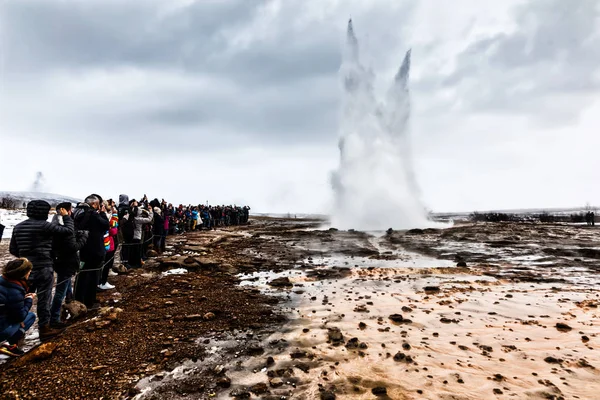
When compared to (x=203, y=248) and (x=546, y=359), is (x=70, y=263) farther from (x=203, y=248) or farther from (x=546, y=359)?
(x=203, y=248)

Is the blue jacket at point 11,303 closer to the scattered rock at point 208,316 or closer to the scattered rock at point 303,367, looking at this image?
the scattered rock at point 208,316

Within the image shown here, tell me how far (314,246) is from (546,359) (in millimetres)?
15917

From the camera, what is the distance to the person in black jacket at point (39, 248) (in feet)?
17.9

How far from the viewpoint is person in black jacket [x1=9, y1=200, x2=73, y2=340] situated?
215 inches

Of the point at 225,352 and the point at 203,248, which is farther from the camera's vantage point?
the point at 203,248

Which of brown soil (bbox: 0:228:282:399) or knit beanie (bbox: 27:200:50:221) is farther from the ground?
knit beanie (bbox: 27:200:50:221)

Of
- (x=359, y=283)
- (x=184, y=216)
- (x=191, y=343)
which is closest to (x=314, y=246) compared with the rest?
(x=359, y=283)

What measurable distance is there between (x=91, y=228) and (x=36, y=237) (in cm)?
170

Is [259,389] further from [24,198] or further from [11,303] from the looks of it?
[24,198]

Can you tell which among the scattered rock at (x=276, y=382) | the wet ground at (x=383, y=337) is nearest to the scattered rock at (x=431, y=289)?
the wet ground at (x=383, y=337)

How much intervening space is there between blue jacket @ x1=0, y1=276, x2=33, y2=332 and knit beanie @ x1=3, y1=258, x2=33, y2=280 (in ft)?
0.32

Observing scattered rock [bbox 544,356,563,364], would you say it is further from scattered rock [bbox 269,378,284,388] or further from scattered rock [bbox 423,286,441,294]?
scattered rock [bbox 269,378,284,388]

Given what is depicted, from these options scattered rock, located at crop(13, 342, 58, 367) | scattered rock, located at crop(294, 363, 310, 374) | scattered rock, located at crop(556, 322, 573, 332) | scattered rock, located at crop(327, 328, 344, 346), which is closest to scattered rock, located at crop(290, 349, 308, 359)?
scattered rock, located at crop(294, 363, 310, 374)

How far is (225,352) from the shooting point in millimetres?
5375
